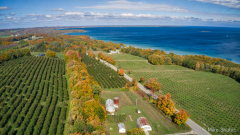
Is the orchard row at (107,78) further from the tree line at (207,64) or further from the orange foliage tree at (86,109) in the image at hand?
the tree line at (207,64)

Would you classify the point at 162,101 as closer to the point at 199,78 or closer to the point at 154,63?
the point at 199,78

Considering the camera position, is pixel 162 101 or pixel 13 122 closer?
pixel 13 122

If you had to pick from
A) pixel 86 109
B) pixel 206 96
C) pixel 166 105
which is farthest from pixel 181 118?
pixel 86 109

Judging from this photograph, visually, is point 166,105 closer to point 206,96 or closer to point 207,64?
point 206,96

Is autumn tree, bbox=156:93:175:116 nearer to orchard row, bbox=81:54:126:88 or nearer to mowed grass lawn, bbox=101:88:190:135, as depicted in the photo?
mowed grass lawn, bbox=101:88:190:135

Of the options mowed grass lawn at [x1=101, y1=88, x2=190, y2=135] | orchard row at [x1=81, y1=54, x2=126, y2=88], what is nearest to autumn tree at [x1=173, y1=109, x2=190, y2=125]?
mowed grass lawn at [x1=101, y1=88, x2=190, y2=135]

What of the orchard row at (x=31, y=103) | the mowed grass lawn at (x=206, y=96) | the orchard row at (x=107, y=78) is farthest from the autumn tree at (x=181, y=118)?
the orchard row at (x=31, y=103)

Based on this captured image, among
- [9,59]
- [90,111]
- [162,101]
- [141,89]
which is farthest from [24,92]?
[9,59]
